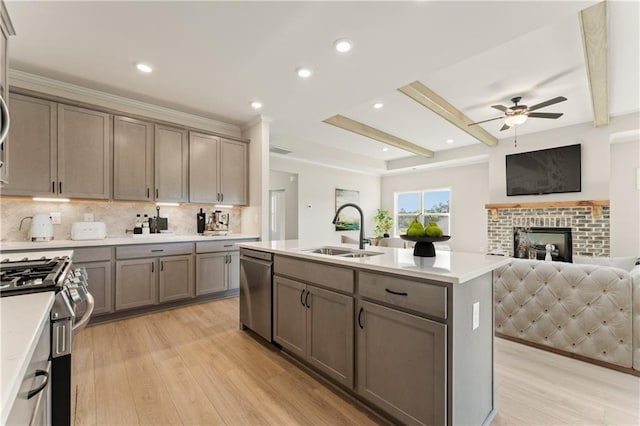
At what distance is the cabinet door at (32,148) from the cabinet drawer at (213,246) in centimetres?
158

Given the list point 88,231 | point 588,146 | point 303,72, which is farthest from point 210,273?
point 588,146

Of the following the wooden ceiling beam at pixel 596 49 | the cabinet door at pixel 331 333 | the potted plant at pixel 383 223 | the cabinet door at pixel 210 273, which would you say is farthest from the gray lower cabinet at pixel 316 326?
the potted plant at pixel 383 223

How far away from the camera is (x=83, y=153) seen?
3166 millimetres

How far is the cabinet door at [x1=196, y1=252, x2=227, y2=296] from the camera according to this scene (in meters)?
3.75

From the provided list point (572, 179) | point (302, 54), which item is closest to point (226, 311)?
point (302, 54)

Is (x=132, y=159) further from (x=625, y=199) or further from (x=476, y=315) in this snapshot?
(x=625, y=199)

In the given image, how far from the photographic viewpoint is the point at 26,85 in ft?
9.75

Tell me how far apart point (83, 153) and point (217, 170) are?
1.53 meters

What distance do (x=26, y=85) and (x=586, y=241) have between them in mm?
8117

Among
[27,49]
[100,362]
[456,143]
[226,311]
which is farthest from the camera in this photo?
[456,143]

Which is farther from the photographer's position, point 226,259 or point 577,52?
point 226,259

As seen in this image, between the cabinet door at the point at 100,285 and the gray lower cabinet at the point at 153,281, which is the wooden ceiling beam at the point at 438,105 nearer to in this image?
the gray lower cabinet at the point at 153,281

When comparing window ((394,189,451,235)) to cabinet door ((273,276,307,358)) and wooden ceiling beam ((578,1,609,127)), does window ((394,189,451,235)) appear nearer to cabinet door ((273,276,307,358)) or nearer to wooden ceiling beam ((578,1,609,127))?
wooden ceiling beam ((578,1,609,127))

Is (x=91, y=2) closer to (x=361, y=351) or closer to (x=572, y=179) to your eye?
(x=361, y=351)
